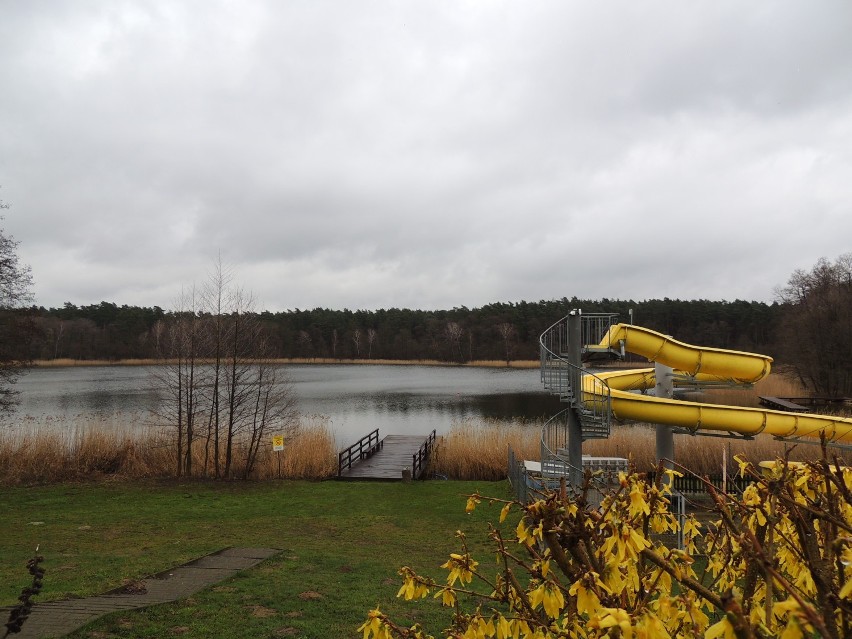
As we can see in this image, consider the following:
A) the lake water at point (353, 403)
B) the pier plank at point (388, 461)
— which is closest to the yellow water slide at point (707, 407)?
the pier plank at point (388, 461)

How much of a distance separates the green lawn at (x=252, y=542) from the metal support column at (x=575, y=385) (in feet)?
7.74

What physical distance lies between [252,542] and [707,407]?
30.3 feet

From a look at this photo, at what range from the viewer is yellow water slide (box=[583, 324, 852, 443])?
1155 cm

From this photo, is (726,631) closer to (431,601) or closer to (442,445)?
(431,601)

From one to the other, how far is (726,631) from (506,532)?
1103cm

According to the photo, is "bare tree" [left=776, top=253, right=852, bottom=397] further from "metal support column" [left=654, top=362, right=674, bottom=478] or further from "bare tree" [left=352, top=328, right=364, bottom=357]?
"bare tree" [left=352, top=328, right=364, bottom=357]

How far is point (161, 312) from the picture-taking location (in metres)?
83.6

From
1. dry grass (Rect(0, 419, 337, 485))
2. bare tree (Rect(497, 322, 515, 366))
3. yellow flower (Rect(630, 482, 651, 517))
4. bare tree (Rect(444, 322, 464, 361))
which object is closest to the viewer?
yellow flower (Rect(630, 482, 651, 517))

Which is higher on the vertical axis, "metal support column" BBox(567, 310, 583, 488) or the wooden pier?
"metal support column" BBox(567, 310, 583, 488)

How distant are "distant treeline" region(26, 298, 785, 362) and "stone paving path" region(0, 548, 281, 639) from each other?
202 ft

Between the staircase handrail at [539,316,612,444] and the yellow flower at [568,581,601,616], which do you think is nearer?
the yellow flower at [568,581,601,616]

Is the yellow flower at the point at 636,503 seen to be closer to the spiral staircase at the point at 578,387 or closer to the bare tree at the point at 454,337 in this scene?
the spiral staircase at the point at 578,387

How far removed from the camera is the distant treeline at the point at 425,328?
232 feet

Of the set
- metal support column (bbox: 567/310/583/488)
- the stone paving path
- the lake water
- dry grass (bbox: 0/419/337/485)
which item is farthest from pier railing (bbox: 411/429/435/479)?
the stone paving path
